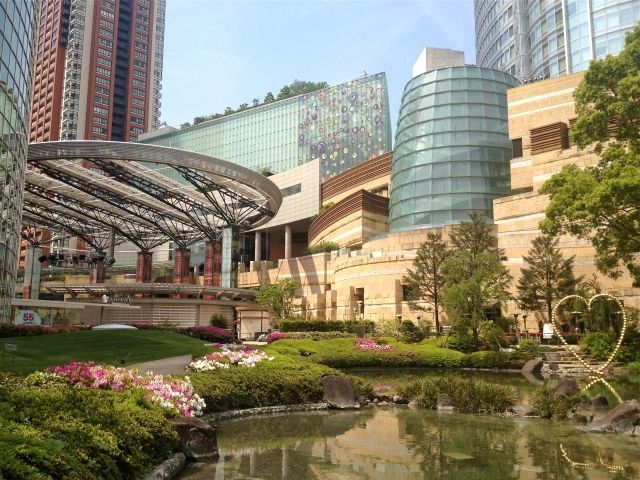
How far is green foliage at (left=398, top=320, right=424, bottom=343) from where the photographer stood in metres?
42.0

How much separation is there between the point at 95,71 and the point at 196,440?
13909cm

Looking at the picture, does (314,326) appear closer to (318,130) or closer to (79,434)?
(79,434)

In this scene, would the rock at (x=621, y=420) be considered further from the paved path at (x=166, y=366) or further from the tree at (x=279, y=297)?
the tree at (x=279, y=297)

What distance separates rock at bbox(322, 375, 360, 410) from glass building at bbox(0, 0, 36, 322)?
798 inches

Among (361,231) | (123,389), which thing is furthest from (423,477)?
(361,231)

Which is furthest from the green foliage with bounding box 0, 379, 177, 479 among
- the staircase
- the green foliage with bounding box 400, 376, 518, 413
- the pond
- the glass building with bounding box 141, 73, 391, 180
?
the glass building with bounding box 141, 73, 391, 180

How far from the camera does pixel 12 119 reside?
3017cm

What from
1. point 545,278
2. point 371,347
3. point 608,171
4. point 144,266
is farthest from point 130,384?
point 144,266

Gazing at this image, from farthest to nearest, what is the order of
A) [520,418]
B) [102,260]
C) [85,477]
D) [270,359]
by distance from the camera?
[102,260], [270,359], [520,418], [85,477]

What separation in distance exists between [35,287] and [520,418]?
75216mm

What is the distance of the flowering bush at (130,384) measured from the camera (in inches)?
487

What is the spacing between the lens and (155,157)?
170 ft

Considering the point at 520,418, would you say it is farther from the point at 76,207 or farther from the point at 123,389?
the point at 76,207

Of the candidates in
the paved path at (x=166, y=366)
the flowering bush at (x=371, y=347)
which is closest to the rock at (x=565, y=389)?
the paved path at (x=166, y=366)
